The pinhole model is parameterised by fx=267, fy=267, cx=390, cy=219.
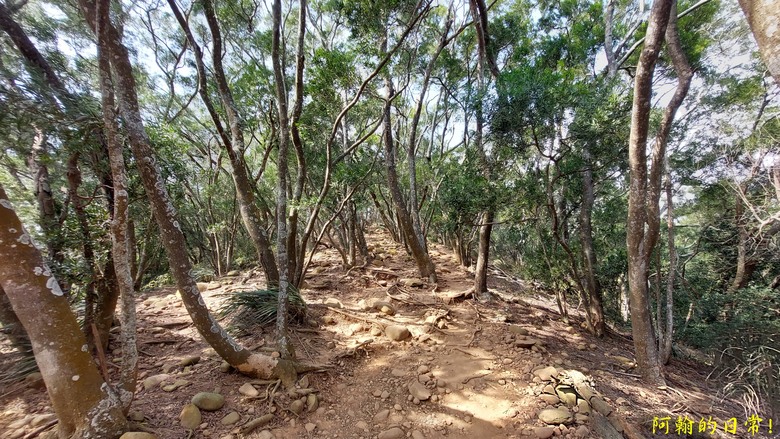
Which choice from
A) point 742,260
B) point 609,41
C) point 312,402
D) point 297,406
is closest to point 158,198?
point 297,406

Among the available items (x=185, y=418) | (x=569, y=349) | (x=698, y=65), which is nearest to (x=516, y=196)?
(x=569, y=349)

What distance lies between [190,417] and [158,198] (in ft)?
7.57

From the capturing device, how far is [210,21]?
13.8ft

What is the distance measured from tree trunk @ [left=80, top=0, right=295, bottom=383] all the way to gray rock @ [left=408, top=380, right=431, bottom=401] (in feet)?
7.24

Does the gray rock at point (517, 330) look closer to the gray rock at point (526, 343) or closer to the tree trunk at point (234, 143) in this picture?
the gray rock at point (526, 343)

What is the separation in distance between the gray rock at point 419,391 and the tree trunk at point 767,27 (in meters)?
4.08

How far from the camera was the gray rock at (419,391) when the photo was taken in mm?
3506

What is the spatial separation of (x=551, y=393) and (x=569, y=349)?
2.08 meters

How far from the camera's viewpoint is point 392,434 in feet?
9.84

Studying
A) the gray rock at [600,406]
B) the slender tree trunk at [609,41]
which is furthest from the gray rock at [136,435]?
the slender tree trunk at [609,41]

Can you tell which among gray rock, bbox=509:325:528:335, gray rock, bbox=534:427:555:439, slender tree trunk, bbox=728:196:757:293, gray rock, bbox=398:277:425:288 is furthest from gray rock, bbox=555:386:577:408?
slender tree trunk, bbox=728:196:757:293

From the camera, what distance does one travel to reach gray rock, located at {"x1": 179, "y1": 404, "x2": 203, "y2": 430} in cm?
274

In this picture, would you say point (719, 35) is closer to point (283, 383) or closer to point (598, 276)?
point (598, 276)

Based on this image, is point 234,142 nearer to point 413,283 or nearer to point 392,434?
point 392,434
